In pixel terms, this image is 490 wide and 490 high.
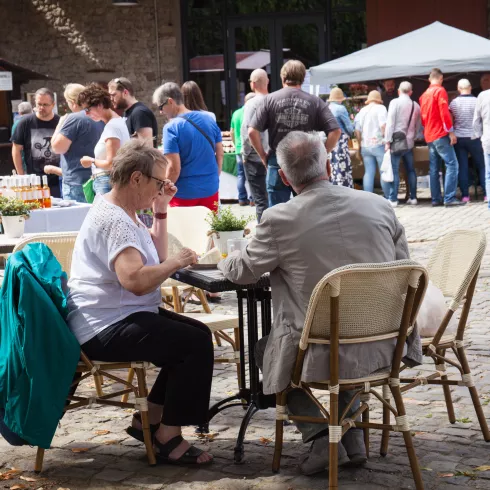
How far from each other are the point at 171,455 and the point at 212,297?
370 centimetres

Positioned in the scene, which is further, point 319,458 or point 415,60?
point 415,60

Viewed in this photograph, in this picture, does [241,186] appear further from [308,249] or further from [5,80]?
[308,249]

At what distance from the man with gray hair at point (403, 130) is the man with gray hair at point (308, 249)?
988 cm

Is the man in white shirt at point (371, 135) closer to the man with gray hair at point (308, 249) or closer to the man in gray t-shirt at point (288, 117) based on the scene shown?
the man in gray t-shirt at point (288, 117)

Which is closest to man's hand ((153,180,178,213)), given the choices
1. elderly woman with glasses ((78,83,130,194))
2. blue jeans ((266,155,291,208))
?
elderly woman with glasses ((78,83,130,194))

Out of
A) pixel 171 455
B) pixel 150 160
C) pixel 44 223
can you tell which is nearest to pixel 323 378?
pixel 171 455

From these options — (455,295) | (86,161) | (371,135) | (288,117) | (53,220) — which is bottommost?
(455,295)

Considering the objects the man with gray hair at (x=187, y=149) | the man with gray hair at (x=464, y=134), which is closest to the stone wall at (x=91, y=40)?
the man with gray hair at (x=464, y=134)

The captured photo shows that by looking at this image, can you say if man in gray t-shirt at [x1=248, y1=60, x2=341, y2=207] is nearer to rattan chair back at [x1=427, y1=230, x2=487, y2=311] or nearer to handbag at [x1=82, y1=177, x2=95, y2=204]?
handbag at [x1=82, y1=177, x2=95, y2=204]

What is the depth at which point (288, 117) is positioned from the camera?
28.0ft

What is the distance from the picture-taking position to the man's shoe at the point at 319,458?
12.8ft

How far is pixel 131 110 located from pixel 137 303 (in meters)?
4.48

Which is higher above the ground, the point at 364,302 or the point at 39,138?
the point at 39,138

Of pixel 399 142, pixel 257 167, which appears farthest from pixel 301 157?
pixel 399 142
